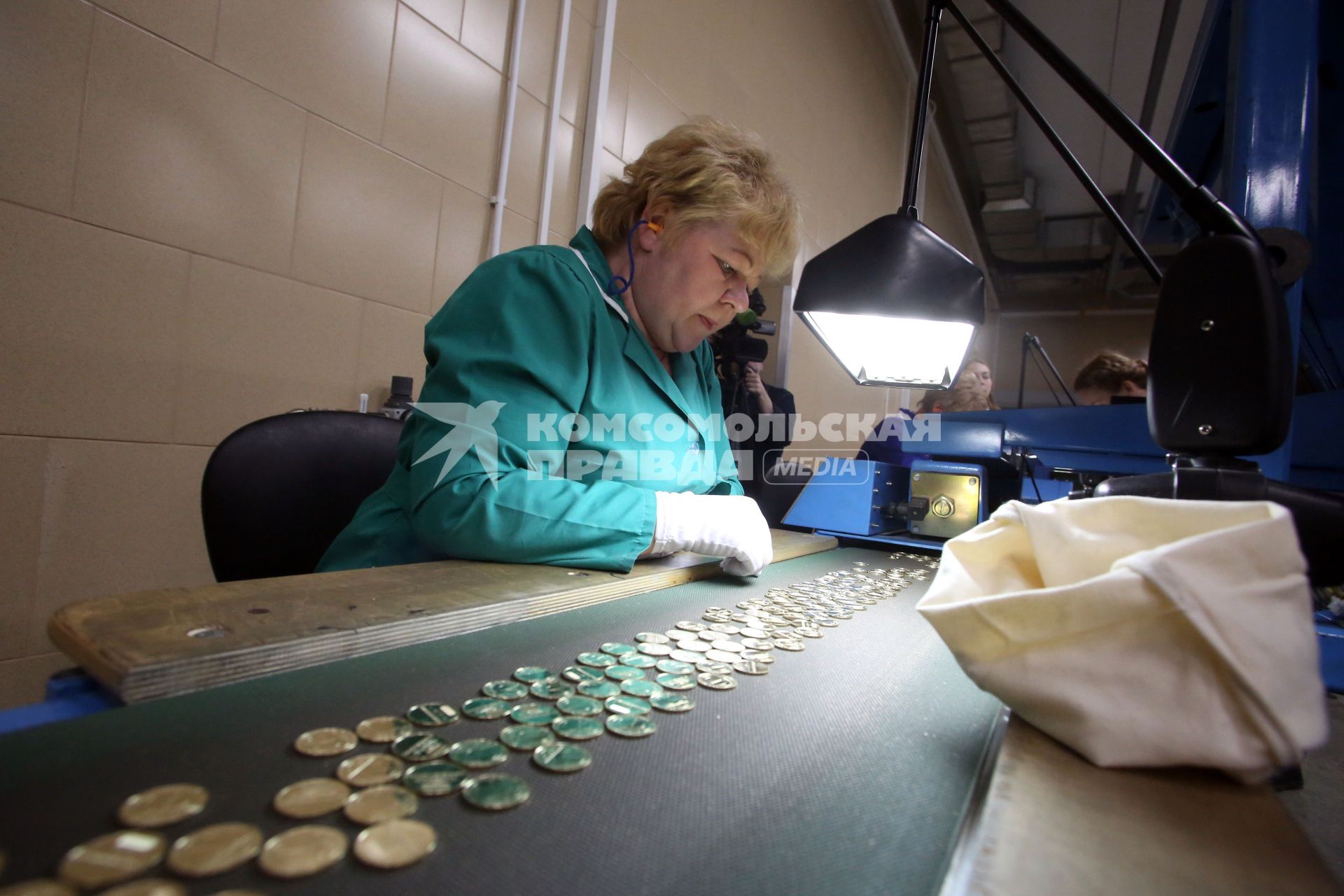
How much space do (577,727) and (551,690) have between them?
81 millimetres

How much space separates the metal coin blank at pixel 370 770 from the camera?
1.39 feet

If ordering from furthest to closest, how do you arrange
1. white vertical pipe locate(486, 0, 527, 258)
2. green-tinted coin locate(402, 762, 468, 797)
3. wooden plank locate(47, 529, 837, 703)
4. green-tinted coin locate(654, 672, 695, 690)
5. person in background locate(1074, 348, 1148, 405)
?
person in background locate(1074, 348, 1148, 405)
white vertical pipe locate(486, 0, 527, 258)
green-tinted coin locate(654, 672, 695, 690)
wooden plank locate(47, 529, 837, 703)
green-tinted coin locate(402, 762, 468, 797)

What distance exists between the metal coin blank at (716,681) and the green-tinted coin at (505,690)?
17cm

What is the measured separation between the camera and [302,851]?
13.7 inches

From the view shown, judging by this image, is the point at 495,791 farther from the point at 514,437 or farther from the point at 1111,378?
the point at 1111,378

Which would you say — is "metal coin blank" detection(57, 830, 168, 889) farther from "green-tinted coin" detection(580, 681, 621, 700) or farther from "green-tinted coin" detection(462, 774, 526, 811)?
"green-tinted coin" detection(580, 681, 621, 700)

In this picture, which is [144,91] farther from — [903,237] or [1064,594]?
[1064,594]

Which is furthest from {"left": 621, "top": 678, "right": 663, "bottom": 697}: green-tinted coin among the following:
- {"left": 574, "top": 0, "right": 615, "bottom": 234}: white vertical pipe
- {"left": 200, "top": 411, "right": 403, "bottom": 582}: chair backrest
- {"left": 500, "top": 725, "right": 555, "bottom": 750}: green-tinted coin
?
{"left": 574, "top": 0, "right": 615, "bottom": 234}: white vertical pipe

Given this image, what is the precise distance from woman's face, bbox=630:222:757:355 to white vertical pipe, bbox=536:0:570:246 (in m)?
1.06

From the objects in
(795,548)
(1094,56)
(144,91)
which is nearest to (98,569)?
(144,91)

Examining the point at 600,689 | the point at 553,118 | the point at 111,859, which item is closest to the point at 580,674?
the point at 600,689

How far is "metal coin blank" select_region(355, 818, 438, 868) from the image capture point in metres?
0.35

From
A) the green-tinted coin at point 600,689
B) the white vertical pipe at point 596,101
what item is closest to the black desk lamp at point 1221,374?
the green-tinted coin at point 600,689

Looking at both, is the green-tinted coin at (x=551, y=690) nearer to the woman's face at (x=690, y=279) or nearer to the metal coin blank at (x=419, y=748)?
the metal coin blank at (x=419, y=748)
